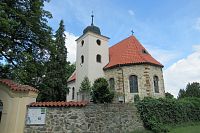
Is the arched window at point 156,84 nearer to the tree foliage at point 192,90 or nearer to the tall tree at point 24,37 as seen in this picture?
the tall tree at point 24,37

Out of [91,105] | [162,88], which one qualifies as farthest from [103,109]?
[162,88]

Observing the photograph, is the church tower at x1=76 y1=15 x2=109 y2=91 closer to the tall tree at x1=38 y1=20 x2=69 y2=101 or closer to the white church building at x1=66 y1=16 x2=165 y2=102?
the white church building at x1=66 y1=16 x2=165 y2=102

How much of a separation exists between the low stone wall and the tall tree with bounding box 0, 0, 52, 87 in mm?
3906

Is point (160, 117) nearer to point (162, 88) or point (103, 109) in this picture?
point (103, 109)

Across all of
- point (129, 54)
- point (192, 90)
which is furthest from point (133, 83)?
point (192, 90)

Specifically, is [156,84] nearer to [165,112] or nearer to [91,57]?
[165,112]

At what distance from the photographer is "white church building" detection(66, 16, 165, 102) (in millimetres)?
22625

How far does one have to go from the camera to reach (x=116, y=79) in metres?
23.7

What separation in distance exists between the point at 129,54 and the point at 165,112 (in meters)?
10.0

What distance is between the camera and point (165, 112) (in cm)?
1631

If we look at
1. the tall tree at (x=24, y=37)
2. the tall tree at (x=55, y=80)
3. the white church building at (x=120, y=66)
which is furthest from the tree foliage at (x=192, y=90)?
the tall tree at (x=24, y=37)

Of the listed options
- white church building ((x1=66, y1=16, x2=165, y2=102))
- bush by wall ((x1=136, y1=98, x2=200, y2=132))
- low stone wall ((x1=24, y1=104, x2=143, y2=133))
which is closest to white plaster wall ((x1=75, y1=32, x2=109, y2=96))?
white church building ((x1=66, y1=16, x2=165, y2=102))

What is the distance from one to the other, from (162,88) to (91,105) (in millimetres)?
12843

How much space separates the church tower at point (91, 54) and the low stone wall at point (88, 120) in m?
11.4
